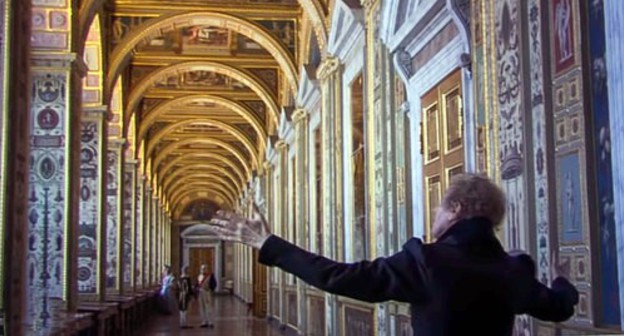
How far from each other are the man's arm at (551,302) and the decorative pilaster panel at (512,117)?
2.34 meters

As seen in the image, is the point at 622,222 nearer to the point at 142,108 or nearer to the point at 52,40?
the point at 52,40

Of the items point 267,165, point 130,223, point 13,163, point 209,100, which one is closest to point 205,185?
point 209,100

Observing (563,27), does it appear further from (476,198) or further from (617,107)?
(476,198)

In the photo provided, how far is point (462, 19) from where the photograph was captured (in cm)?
632

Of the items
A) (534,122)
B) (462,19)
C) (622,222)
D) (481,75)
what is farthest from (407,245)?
(462,19)

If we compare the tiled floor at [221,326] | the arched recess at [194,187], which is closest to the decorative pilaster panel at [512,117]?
the tiled floor at [221,326]

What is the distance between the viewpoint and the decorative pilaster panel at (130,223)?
23.5 metres

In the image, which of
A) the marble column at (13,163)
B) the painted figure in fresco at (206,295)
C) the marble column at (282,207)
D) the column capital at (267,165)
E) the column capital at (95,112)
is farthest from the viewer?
the column capital at (267,165)

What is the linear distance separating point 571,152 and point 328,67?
857cm

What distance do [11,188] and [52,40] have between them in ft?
16.5

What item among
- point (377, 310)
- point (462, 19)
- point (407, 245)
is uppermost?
point (462, 19)

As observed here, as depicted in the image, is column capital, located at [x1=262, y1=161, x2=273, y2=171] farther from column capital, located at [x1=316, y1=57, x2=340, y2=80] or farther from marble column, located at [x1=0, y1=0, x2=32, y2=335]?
marble column, located at [x1=0, y1=0, x2=32, y2=335]

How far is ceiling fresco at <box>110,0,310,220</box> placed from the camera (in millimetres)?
17141

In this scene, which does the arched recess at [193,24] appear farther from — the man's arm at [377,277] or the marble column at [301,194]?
the man's arm at [377,277]
